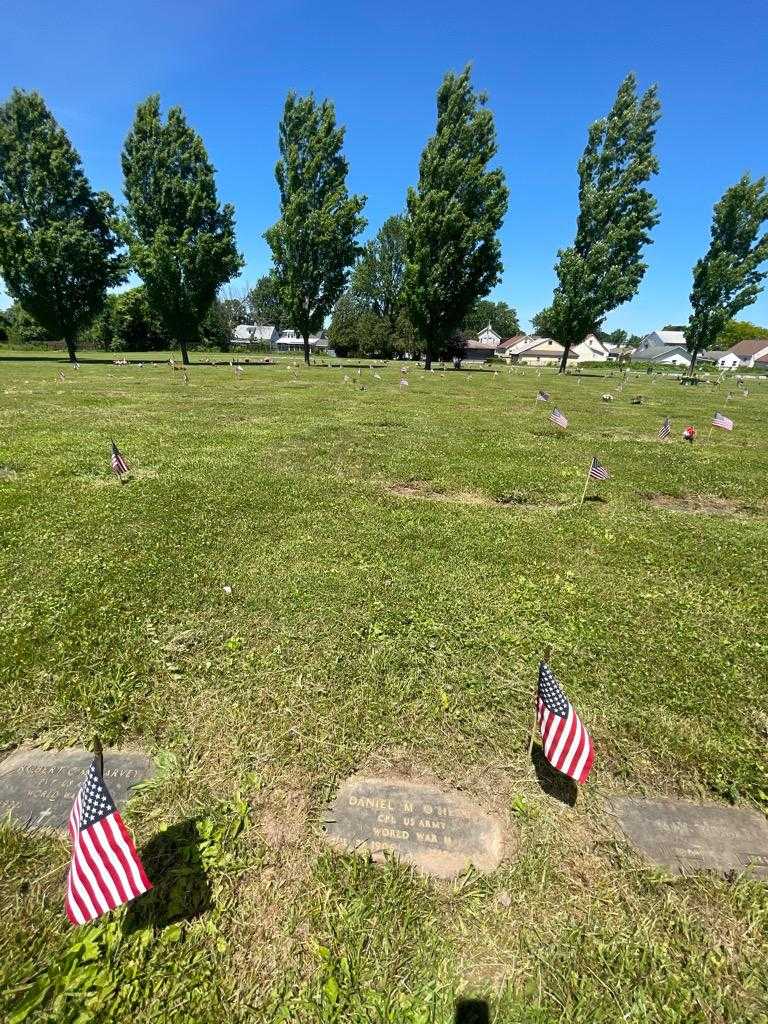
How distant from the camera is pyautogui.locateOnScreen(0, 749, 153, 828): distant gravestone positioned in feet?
9.69

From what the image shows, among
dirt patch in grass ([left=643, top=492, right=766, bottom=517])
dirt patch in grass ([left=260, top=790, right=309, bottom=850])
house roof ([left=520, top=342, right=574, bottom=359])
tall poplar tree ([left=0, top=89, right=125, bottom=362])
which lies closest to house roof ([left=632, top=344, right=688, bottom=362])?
house roof ([left=520, top=342, right=574, bottom=359])

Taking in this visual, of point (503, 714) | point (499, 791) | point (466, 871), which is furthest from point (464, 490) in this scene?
point (466, 871)

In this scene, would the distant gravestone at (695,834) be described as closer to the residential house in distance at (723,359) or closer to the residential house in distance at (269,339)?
the residential house in distance at (269,339)

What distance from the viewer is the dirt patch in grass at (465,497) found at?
8586 millimetres

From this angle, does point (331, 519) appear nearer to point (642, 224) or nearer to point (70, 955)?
point (70, 955)

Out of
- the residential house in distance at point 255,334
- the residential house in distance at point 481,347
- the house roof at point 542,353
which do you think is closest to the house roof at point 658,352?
the house roof at point 542,353

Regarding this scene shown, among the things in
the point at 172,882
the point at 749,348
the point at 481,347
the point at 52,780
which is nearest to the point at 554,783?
the point at 172,882

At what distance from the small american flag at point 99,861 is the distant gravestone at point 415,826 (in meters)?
1.12

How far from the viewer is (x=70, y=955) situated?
2264 millimetres

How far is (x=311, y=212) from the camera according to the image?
38.3 meters

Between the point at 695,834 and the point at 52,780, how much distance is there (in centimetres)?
430

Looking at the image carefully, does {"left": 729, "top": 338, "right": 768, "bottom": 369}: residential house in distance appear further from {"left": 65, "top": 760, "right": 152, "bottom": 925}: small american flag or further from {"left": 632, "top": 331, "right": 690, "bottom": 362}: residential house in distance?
{"left": 65, "top": 760, "right": 152, "bottom": 925}: small american flag

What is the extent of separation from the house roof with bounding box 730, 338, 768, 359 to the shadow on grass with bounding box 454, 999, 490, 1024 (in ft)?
411

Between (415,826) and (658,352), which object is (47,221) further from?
(658,352)
